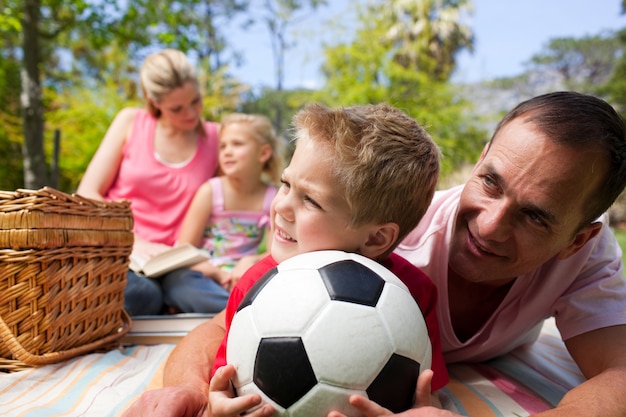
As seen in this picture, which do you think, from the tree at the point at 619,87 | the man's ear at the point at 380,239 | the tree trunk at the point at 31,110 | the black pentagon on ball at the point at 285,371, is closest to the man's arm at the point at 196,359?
the black pentagon on ball at the point at 285,371

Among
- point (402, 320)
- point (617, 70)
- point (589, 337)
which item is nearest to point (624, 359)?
point (589, 337)

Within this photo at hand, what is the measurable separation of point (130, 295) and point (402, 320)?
212 cm

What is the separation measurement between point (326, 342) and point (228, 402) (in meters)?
0.27

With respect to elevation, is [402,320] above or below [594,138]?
below

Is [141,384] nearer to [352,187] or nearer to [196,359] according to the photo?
[196,359]

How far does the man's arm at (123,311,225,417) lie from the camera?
4.54 ft

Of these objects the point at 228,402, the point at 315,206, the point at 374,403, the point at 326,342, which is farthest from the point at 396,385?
the point at 315,206

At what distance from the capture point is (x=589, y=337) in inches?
74.6

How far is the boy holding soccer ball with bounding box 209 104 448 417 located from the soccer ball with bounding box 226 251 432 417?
18cm

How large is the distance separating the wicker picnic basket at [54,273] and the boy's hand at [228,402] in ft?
3.78

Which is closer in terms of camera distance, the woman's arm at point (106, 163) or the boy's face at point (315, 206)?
the boy's face at point (315, 206)

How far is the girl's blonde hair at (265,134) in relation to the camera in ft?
12.9

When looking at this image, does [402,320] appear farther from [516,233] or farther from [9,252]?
[9,252]

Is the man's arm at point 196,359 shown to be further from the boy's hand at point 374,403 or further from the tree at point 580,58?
the tree at point 580,58
